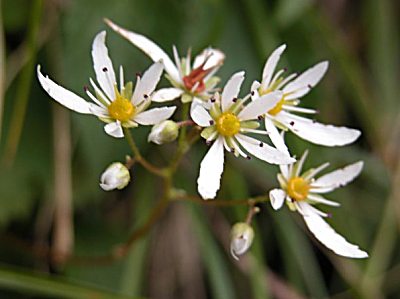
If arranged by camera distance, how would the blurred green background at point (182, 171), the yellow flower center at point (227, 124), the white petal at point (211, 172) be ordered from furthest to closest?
the blurred green background at point (182, 171)
the yellow flower center at point (227, 124)
the white petal at point (211, 172)

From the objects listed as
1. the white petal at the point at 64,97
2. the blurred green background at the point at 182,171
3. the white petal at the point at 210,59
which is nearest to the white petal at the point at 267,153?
the white petal at the point at 210,59

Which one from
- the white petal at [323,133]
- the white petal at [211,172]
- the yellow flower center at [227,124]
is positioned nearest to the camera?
the white petal at [211,172]

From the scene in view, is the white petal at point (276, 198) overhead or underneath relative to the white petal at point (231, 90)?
underneath

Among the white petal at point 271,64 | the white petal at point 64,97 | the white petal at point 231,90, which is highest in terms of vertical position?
the white petal at point 271,64

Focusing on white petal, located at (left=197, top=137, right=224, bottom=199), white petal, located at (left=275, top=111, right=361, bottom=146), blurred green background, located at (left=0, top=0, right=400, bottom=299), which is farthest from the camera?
blurred green background, located at (left=0, top=0, right=400, bottom=299)

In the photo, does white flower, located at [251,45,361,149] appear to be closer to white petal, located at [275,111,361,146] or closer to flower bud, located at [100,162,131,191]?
white petal, located at [275,111,361,146]

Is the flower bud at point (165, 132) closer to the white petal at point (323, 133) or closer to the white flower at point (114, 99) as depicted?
the white flower at point (114, 99)

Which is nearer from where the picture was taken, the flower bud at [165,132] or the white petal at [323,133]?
the flower bud at [165,132]

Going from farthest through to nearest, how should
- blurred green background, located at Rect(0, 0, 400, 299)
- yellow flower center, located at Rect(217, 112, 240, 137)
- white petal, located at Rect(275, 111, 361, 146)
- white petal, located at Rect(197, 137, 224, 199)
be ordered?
blurred green background, located at Rect(0, 0, 400, 299), white petal, located at Rect(275, 111, 361, 146), yellow flower center, located at Rect(217, 112, 240, 137), white petal, located at Rect(197, 137, 224, 199)

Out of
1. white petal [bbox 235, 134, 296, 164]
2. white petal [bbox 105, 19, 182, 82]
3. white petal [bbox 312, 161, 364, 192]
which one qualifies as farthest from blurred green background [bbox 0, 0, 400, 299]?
white petal [bbox 235, 134, 296, 164]
